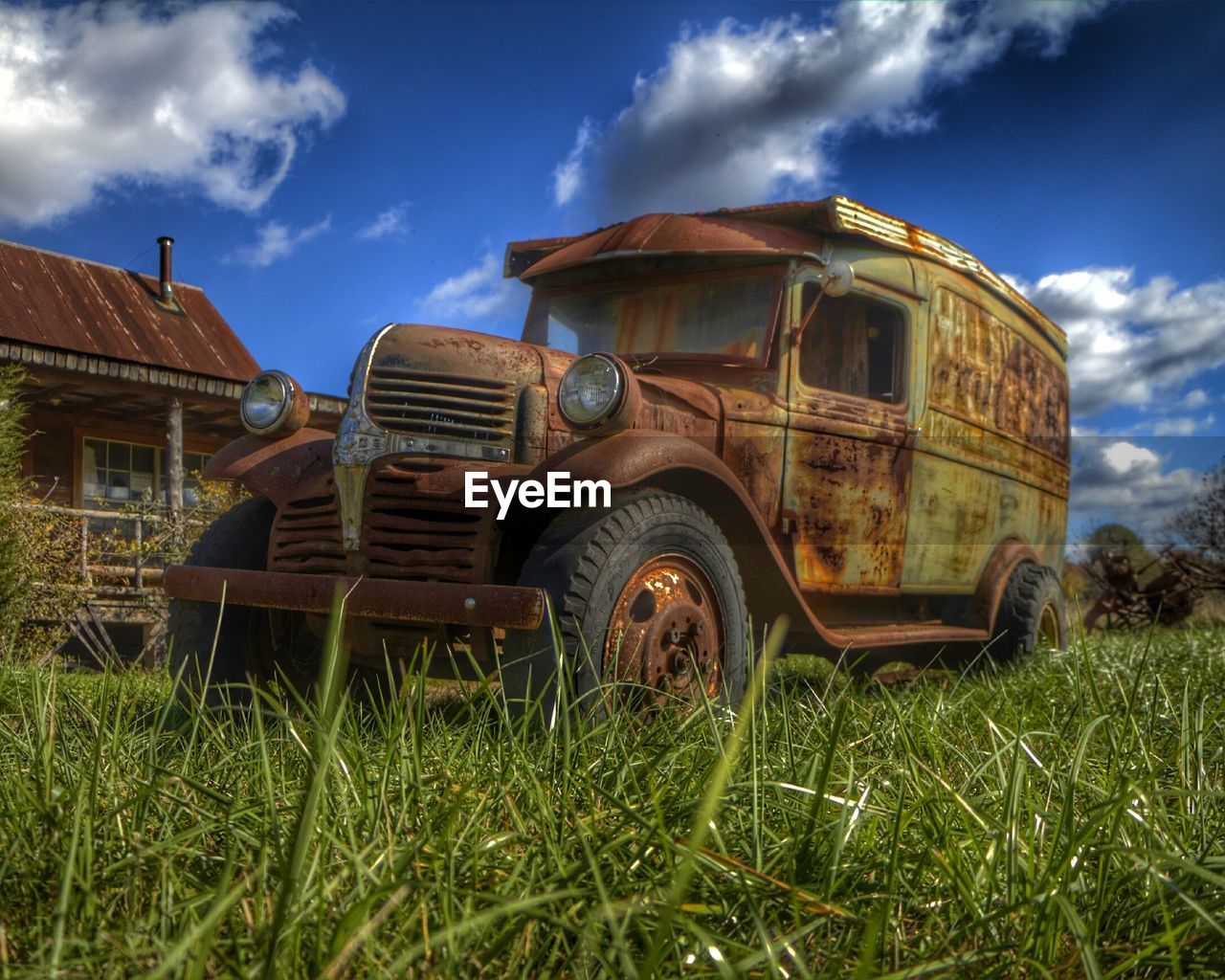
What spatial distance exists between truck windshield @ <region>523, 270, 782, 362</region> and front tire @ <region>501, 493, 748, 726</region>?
1.21 meters

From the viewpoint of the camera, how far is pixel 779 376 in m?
4.29

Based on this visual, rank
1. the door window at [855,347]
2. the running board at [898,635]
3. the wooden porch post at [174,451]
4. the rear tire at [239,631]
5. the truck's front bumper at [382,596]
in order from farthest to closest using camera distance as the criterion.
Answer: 1. the wooden porch post at [174,451]
2. the door window at [855,347]
3. the running board at [898,635]
4. the rear tire at [239,631]
5. the truck's front bumper at [382,596]

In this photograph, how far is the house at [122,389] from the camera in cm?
1214

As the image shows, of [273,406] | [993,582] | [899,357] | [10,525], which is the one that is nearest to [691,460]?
[273,406]

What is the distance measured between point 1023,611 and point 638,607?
3.58 m

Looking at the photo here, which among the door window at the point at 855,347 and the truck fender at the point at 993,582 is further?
the truck fender at the point at 993,582

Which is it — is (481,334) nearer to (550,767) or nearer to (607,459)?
(607,459)

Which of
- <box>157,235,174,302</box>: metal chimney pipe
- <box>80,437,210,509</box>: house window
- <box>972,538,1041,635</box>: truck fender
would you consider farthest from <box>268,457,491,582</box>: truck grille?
<box>157,235,174,302</box>: metal chimney pipe

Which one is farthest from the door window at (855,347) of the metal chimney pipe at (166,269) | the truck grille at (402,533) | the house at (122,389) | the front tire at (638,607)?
the metal chimney pipe at (166,269)

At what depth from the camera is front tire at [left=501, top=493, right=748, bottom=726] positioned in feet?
9.56

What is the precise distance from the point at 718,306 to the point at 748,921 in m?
3.45

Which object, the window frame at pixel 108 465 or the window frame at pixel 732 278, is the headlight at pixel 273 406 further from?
the window frame at pixel 108 465

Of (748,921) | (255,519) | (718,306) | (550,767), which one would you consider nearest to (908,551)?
(718,306)

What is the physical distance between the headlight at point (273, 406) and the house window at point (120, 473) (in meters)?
12.0
